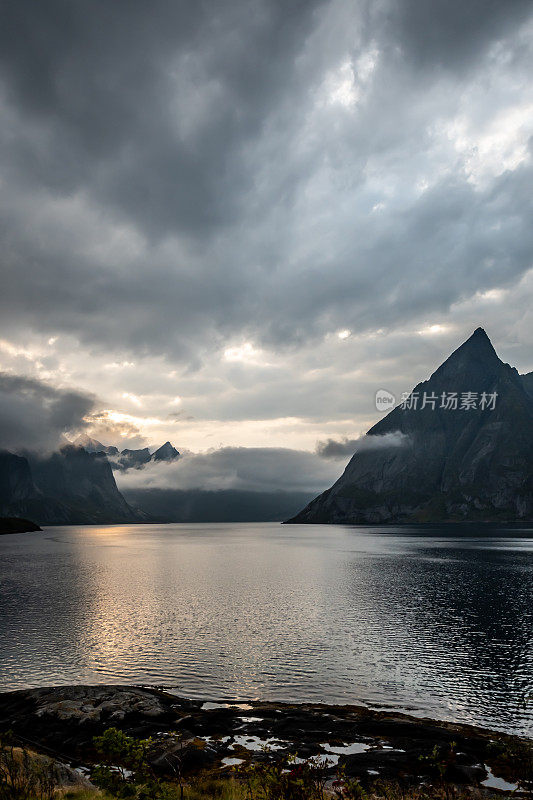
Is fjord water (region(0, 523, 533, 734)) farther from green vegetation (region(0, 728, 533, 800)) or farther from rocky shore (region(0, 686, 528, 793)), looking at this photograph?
green vegetation (region(0, 728, 533, 800))

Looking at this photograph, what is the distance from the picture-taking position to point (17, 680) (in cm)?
4088

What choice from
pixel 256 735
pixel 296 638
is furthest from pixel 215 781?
pixel 296 638

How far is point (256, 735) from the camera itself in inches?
1148

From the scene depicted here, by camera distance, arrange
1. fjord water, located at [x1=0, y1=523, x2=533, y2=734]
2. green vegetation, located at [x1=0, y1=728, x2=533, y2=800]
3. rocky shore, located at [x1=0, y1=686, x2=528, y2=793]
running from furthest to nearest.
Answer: fjord water, located at [x1=0, y1=523, x2=533, y2=734] → rocky shore, located at [x1=0, y1=686, x2=528, y2=793] → green vegetation, located at [x1=0, y1=728, x2=533, y2=800]

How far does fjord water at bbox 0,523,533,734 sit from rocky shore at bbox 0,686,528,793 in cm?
364

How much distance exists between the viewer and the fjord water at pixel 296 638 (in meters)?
38.5

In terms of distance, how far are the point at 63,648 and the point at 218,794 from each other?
36917mm

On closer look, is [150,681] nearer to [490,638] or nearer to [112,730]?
[112,730]

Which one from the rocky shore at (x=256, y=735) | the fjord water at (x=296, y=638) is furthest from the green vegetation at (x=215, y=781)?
the fjord water at (x=296, y=638)

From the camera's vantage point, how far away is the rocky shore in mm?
24625

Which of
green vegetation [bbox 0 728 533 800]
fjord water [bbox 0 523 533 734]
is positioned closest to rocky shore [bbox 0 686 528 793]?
green vegetation [bbox 0 728 533 800]

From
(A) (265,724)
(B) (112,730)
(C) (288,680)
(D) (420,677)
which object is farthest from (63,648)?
(B) (112,730)

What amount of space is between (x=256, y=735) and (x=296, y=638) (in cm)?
2620

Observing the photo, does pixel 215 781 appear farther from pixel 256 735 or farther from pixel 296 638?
pixel 296 638
